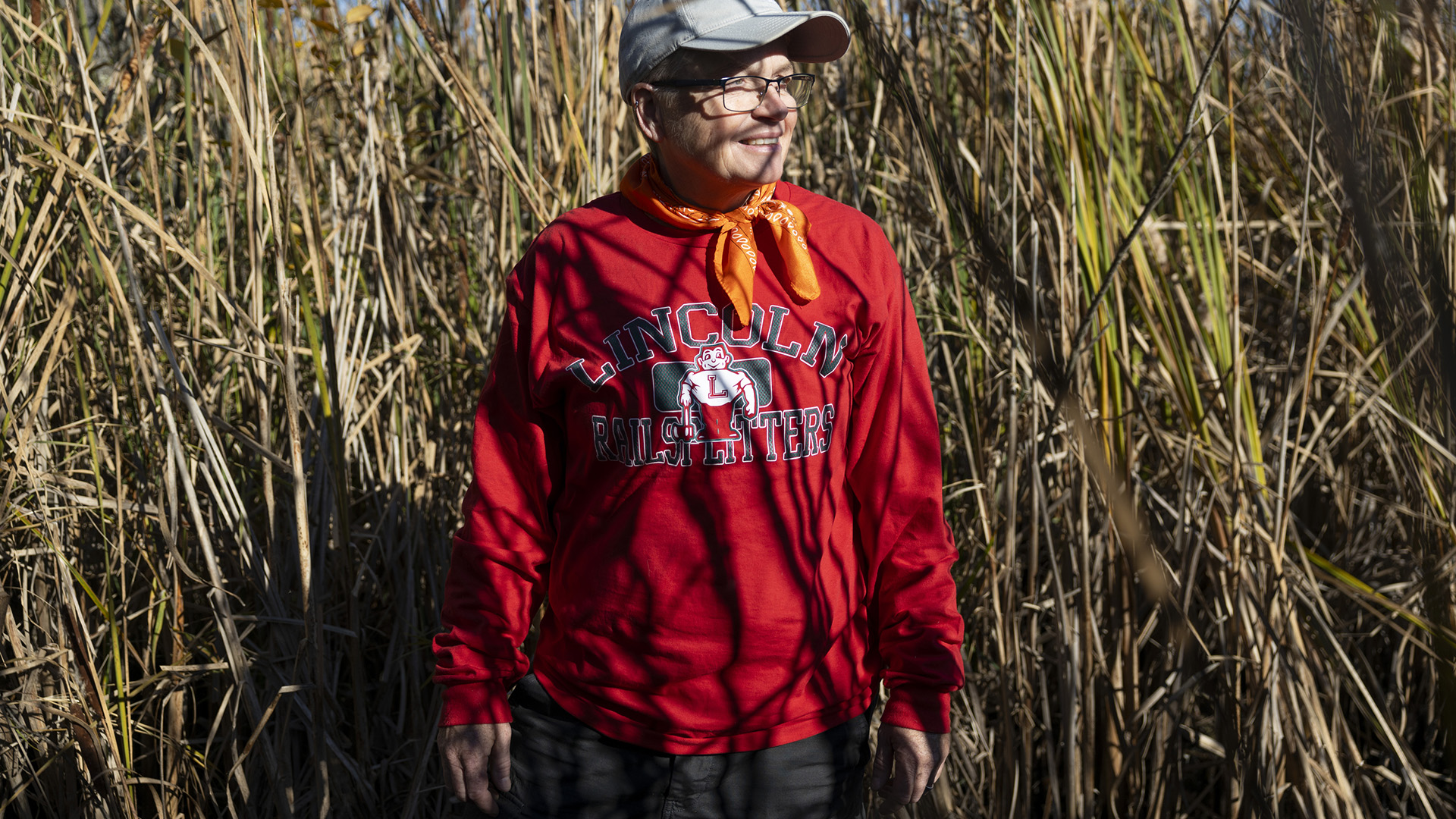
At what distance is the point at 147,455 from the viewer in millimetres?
1682

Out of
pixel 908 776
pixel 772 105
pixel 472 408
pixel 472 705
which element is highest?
pixel 772 105

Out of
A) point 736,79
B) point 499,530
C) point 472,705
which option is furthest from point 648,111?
point 472,705

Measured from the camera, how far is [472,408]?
1.91 meters

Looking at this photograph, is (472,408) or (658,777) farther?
(472,408)

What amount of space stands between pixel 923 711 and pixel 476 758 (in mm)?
496

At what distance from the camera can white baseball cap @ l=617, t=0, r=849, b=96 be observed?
1.01 m

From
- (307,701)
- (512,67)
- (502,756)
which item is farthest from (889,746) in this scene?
(512,67)

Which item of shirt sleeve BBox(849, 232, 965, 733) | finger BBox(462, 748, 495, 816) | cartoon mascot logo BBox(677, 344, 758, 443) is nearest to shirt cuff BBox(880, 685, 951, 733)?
shirt sleeve BBox(849, 232, 965, 733)

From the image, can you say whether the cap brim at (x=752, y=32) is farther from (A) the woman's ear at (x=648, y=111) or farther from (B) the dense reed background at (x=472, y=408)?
(B) the dense reed background at (x=472, y=408)

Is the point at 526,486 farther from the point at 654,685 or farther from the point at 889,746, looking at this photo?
the point at 889,746

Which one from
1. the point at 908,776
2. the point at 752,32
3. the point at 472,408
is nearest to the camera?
the point at 752,32

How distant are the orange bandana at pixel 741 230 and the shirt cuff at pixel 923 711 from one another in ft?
1.47

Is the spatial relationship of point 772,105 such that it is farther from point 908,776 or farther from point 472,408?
point 472,408

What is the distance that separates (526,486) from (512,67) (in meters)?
0.89
